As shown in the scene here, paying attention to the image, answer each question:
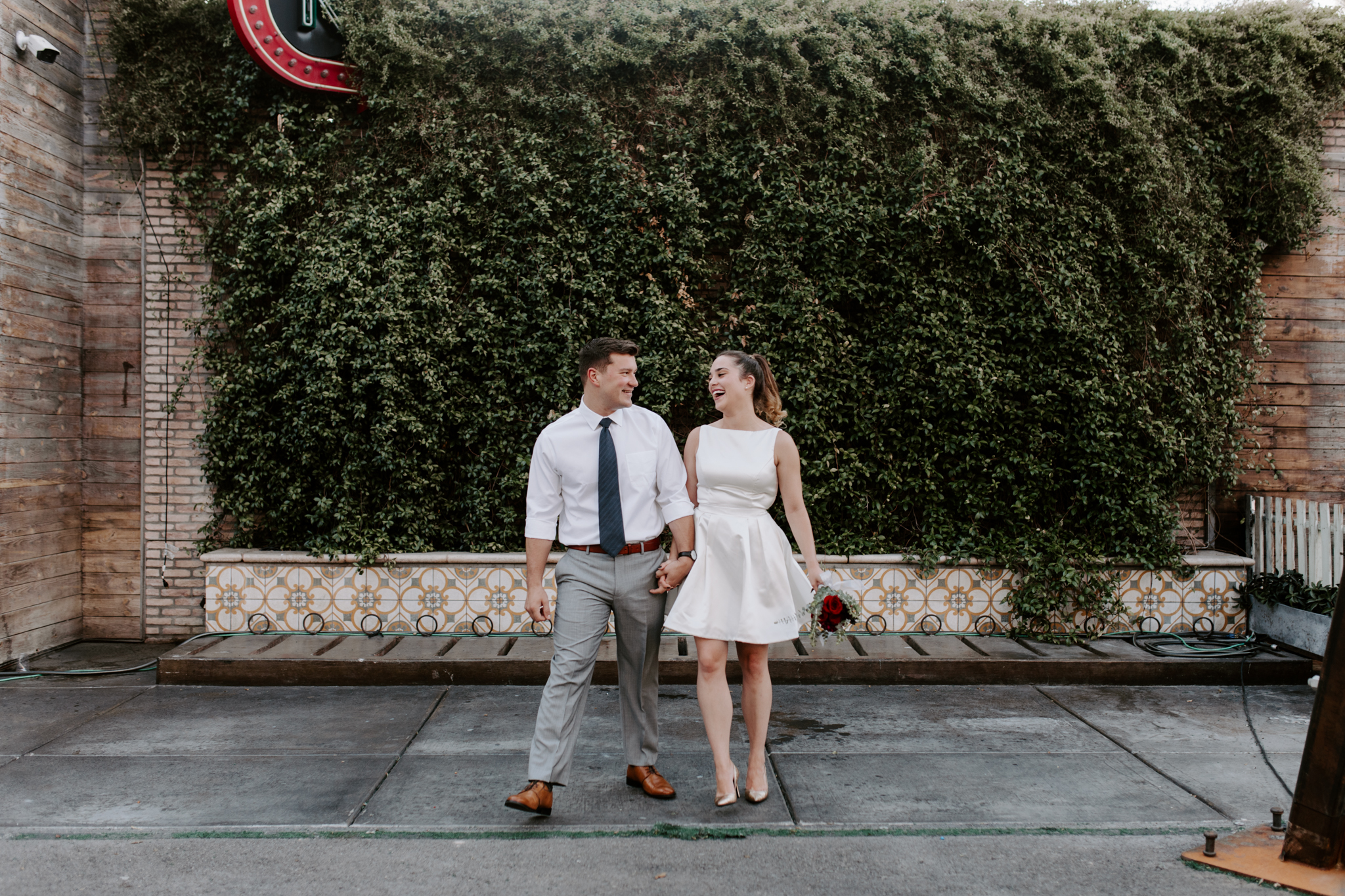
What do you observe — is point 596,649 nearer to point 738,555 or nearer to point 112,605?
point 738,555

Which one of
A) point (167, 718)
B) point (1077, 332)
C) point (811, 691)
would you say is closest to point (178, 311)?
point (167, 718)

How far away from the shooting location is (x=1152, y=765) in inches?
161

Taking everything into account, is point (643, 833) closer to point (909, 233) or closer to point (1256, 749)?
point (1256, 749)

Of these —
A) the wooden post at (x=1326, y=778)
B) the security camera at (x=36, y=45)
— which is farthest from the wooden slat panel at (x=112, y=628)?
the wooden post at (x=1326, y=778)

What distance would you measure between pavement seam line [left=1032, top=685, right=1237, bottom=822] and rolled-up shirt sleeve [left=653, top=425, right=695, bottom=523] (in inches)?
99.9

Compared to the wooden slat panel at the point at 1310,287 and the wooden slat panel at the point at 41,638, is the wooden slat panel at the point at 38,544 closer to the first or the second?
the wooden slat panel at the point at 41,638

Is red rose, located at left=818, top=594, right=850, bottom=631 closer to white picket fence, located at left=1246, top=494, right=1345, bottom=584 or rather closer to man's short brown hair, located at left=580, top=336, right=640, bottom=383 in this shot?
man's short brown hair, located at left=580, top=336, right=640, bottom=383

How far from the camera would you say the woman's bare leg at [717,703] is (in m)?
3.48

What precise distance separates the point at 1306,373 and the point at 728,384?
5.77 metres

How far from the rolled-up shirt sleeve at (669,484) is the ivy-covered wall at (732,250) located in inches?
100

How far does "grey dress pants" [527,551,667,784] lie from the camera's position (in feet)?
11.2

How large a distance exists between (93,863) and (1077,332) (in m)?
6.38

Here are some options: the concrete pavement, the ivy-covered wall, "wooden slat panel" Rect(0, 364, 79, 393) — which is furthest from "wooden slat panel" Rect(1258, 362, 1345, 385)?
"wooden slat panel" Rect(0, 364, 79, 393)

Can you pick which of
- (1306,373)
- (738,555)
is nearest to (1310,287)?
(1306,373)
